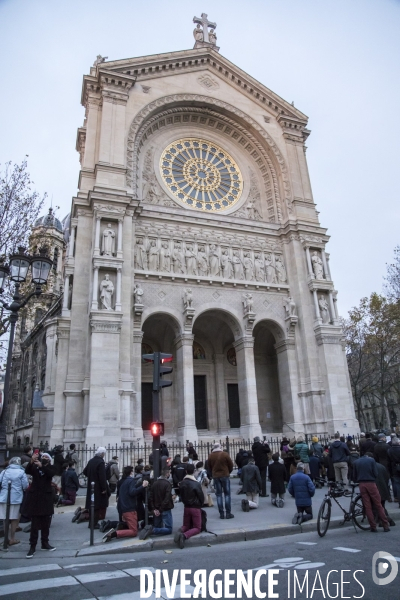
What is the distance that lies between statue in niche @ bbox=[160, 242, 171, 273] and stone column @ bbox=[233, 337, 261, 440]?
5.80 m

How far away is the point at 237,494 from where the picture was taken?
47.0 feet

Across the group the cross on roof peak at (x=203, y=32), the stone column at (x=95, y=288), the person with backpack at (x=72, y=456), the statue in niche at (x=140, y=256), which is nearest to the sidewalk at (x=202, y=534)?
the person with backpack at (x=72, y=456)

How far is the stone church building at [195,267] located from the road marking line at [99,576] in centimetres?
1262

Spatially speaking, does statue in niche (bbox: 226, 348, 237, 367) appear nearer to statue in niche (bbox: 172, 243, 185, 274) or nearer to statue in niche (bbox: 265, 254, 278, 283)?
statue in niche (bbox: 265, 254, 278, 283)

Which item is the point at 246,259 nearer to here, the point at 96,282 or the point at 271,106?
the point at 96,282

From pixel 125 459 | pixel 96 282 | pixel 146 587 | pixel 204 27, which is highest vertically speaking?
pixel 204 27

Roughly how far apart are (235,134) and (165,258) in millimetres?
12121

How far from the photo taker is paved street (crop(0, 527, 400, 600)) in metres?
5.31

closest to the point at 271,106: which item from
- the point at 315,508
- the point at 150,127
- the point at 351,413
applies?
the point at 150,127

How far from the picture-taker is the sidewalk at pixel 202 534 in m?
8.18

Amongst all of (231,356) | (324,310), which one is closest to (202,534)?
(324,310)

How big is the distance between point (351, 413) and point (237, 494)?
38.5 ft

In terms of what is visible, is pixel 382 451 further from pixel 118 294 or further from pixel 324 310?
pixel 324 310

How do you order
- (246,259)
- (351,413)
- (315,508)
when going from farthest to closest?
(246,259), (351,413), (315,508)
